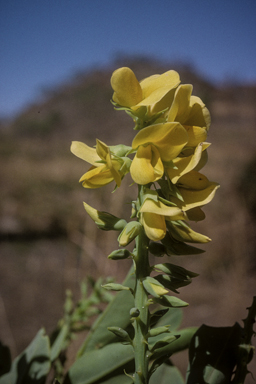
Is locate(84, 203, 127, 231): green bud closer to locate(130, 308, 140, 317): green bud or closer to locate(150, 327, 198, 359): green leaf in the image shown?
locate(130, 308, 140, 317): green bud

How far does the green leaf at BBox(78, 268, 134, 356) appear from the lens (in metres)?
0.81

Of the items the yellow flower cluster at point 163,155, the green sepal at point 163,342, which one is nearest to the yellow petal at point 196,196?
the yellow flower cluster at point 163,155

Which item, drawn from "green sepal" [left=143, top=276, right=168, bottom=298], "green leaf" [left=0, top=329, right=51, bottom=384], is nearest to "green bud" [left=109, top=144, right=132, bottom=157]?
"green sepal" [left=143, top=276, right=168, bottom=298]

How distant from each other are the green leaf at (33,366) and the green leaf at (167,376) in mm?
282

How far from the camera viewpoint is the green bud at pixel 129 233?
1.65ft

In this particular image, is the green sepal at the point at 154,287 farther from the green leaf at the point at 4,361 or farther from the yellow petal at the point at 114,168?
the green leaf at the point at 4,361

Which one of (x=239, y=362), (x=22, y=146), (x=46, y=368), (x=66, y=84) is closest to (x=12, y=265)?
(x=46, y=368)

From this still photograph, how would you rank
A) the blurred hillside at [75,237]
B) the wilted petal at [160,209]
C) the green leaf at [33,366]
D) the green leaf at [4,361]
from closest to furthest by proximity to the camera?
the wilted petal at [160,209] < the green leaf at [33,366] < the green leaf at [4,361] < the blurred hillside at [75,237]

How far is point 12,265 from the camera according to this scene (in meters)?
4.01

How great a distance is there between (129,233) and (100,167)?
0.43ft

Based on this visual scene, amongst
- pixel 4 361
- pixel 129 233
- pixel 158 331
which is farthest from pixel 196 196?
pixel 4 361

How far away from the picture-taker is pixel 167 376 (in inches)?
31.8

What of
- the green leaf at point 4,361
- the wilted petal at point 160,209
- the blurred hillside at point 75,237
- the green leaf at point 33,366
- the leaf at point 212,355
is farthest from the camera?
the blurred hillside at point 75,237

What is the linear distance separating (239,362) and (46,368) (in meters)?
0.47
